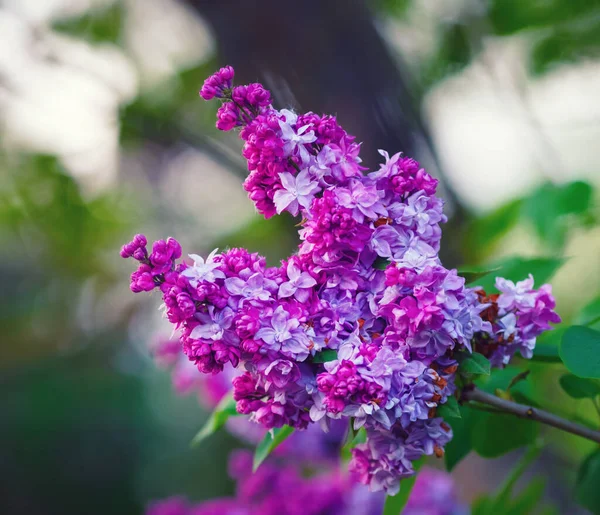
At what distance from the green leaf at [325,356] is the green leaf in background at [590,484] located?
34 cm

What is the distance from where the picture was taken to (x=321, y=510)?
1140mm

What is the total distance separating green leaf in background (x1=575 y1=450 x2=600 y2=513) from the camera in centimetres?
60

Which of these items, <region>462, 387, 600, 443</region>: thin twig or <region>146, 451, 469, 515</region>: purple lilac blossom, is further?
<region>146, 451, 469, 515</region>: purple lilac blossom

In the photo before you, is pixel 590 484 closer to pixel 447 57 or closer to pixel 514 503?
pixel 514 503

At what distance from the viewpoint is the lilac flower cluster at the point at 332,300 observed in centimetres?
41

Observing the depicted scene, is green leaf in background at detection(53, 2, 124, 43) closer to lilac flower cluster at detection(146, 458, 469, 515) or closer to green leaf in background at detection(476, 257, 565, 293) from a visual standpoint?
lilac flower cluster at detection(146, 458, 469, 515)

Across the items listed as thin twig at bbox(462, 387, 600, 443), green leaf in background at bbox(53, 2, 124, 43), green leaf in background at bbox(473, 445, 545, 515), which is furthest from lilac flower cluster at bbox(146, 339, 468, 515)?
green leaf in background at bbox(53, 2, 124, 43)

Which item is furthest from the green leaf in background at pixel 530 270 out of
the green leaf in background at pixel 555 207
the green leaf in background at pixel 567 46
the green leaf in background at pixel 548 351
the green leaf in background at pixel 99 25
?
the green leaf in background at pixel 99 25

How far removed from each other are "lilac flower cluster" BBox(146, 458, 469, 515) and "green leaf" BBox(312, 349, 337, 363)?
2.42ft

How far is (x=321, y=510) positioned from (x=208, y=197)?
1.88 m

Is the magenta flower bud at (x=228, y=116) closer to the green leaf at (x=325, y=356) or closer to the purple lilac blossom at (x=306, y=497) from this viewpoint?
the green leaf at (x=325, y=356)

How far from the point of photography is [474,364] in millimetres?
433

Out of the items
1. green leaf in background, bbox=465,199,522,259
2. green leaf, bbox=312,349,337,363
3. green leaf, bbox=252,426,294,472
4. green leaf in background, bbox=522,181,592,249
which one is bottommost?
green leaf in background, bbox=465,199,522,259

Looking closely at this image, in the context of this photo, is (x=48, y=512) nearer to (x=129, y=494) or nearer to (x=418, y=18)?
(x=129, y=494)
